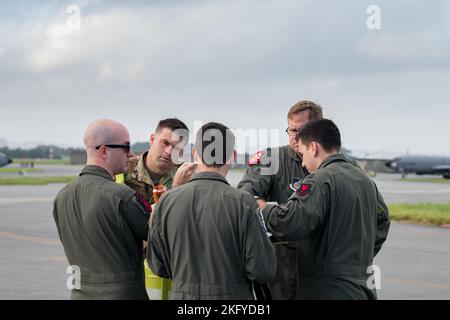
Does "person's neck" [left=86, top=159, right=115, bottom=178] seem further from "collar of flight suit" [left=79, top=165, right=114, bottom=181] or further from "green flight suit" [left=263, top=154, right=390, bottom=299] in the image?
"green flight suit" [left=263, top=154, right=390, bottom=299]

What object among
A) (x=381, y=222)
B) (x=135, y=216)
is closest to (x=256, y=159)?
(x=381, y=222)

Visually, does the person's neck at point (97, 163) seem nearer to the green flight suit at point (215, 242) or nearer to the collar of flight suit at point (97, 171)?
the collar of flight suit at point (97, 171)

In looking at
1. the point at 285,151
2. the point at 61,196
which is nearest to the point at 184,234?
the point at 61,196

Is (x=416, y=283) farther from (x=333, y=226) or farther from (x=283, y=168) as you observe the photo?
(x=333, y=226)

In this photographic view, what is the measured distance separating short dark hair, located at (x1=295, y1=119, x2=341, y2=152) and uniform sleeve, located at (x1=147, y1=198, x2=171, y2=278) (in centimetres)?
106

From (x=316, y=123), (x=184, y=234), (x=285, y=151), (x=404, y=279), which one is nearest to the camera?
(x=184, y=234)

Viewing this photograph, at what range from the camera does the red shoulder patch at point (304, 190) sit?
372 cm

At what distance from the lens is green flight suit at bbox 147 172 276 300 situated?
11.0 ft

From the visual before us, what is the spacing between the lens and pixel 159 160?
16.7 ft

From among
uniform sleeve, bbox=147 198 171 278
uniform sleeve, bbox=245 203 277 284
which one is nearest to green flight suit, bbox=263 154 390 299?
uniform sleeve, bbox=245 203 277 284

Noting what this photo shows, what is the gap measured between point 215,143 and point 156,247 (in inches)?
27.2

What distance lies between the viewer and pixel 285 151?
16.2 feet
